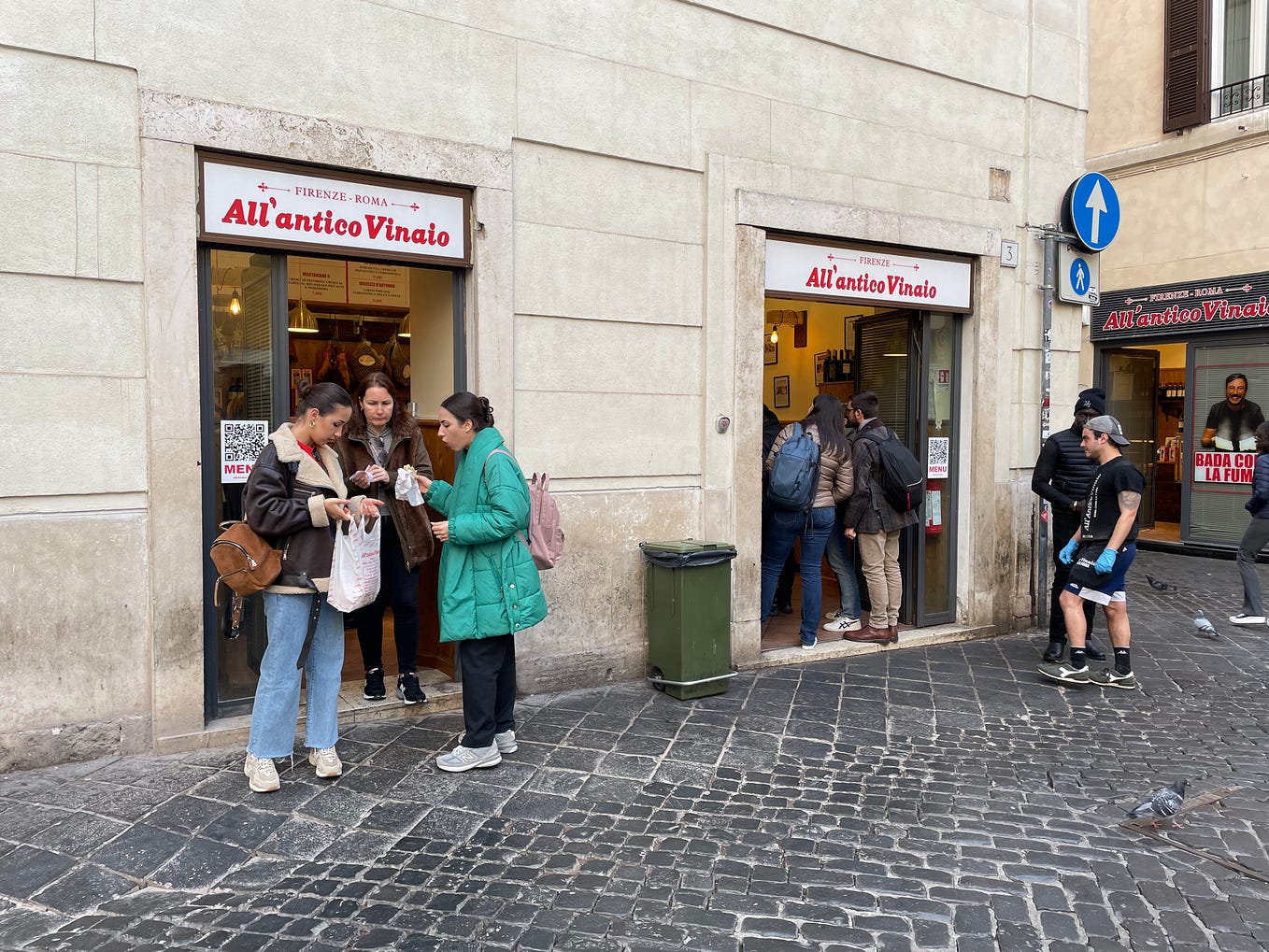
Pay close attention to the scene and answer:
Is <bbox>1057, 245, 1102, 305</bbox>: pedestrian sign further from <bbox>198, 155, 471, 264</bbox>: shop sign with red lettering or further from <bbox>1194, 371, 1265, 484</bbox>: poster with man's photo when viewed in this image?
<bbox>1194, 371, 1265, 484</bbox>: poster with man's photo

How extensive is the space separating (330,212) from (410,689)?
2803mm

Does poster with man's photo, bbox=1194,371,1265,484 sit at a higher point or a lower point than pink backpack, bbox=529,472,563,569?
higher

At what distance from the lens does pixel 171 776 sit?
4.75 m

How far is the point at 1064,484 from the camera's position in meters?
7.43

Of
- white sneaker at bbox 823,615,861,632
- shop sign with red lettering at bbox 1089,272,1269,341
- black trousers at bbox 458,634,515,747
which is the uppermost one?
shop sign with red lettering at bbox 1089,272,1269,341

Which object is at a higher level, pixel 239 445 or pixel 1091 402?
pixel 1091 402

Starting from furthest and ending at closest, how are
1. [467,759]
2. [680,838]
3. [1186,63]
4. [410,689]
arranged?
[1186,63] → [410,689] → [467,759] → [680,838]

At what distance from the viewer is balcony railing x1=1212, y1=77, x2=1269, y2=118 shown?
12922 mm

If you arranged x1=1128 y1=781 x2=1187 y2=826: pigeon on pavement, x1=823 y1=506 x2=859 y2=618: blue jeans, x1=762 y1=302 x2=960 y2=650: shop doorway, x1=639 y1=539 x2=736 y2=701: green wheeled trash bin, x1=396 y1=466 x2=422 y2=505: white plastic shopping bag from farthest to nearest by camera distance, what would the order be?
1. x1=762 y1=302 x2=960 y2=650: shop doorway
2. x1=823 y1=506 x2=859 y2=618: blue jeans
3. x1=639 y1=539 x2=736 y2=701: green wheeled trash bin
4. x1=396 y1=466 x2=422 y2=505: white plastic shopping bag
5. x1=1128 y1=781 x2=1187 y2=826: pigeon on pavement

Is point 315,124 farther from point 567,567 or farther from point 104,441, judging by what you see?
point 567,567

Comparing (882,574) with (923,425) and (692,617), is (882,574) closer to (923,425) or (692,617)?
(923,425)

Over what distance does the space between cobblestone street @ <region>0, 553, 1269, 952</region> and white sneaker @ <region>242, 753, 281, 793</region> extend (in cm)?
5

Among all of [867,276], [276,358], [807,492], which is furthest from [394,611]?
[867,276]

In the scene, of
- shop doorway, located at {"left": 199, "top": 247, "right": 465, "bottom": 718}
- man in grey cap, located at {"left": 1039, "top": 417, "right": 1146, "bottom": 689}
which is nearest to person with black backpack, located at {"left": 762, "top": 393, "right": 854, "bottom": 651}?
man in grey cap, located at {"left": 1039, "top": 417, "right": 1146, "bottom": 689}
